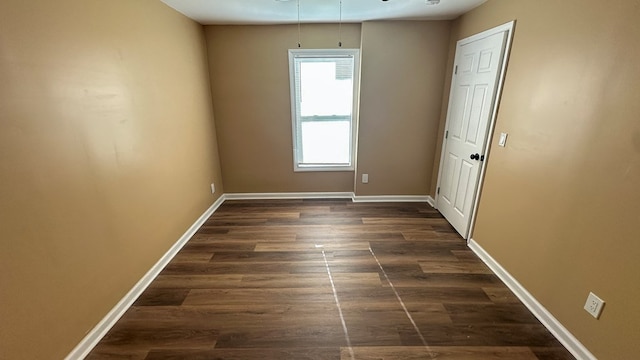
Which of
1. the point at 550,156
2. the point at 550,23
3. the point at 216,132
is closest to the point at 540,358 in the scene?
the point at 550,156

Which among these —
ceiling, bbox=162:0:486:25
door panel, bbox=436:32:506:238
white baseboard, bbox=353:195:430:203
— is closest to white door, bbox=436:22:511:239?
door panel, bbox=436:32:506:238

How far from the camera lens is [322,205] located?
3643 millimetres

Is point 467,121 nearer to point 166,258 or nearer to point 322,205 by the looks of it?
point 322,205

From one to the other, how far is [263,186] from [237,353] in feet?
8.06

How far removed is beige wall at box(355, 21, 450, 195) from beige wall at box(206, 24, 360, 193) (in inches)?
13.8

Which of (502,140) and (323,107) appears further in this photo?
(323,107)

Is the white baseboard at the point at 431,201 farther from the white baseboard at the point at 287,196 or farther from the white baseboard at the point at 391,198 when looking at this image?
the white baseboard at the point at 287,196

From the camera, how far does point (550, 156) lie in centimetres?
175

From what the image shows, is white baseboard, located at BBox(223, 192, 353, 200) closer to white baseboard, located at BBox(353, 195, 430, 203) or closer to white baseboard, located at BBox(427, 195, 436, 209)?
white baseboard, located at BBox(353, 195, 430, 203)

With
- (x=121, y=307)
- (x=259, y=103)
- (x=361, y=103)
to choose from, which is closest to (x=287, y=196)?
(x=259, y=103)

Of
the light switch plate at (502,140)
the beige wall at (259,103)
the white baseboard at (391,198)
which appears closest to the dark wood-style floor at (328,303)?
the white baseboard at (391,198)

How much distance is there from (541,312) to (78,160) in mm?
3160

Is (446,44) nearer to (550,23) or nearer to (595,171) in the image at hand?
(550,23)

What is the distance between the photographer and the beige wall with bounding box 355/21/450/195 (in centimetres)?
310
